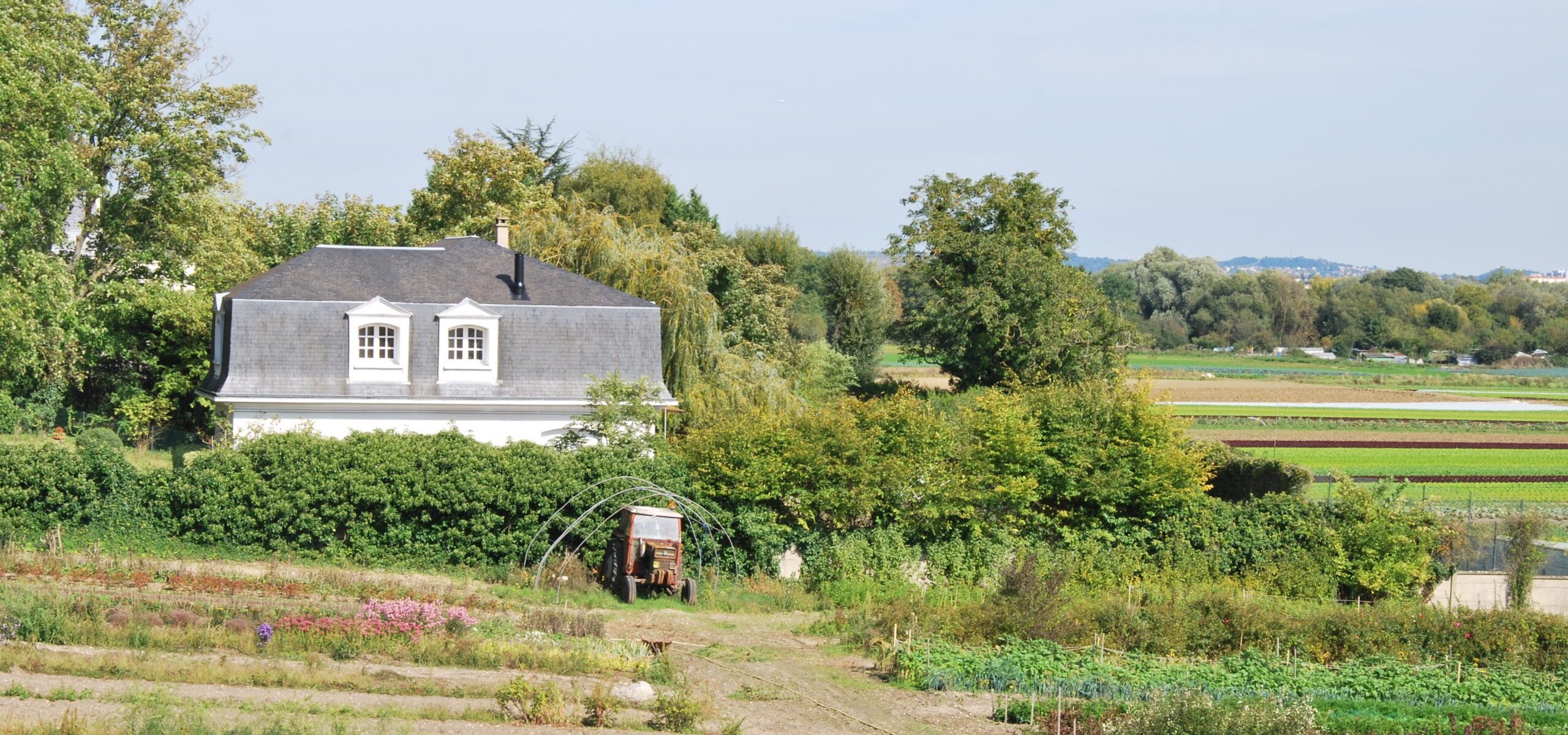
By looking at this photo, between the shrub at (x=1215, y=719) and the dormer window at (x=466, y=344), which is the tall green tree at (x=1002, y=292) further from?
the shrub at (x=1215, y=719)

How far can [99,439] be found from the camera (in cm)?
3347

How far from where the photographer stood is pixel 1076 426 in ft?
102

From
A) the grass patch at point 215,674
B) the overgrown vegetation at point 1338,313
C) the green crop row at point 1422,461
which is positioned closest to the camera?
the grass patch at point 215,674

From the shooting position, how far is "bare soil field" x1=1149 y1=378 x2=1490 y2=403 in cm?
8250

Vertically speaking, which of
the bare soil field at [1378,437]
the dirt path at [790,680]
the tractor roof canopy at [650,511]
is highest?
the tractor roof canopy at [650,511]

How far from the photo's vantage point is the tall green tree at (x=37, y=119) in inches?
1331

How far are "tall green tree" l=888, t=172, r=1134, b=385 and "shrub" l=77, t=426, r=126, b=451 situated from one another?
3129cm

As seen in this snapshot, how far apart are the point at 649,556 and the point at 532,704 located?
9.33 meters

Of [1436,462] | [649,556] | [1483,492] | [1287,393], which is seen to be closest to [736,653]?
[649,556]

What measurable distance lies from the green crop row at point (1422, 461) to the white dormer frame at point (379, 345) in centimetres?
3080

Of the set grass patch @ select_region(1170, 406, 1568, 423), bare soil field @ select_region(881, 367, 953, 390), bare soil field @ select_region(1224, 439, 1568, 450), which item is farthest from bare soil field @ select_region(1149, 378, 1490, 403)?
bare soil field @ select_region(1224, 439, 1568, 450)

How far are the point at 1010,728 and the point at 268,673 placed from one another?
1020 centimetres

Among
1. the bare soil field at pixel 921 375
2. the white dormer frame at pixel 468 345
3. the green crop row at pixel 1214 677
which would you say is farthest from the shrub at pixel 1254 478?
the bare soil field at pixel 921 375

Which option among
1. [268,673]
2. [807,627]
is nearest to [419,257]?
[807,627]
